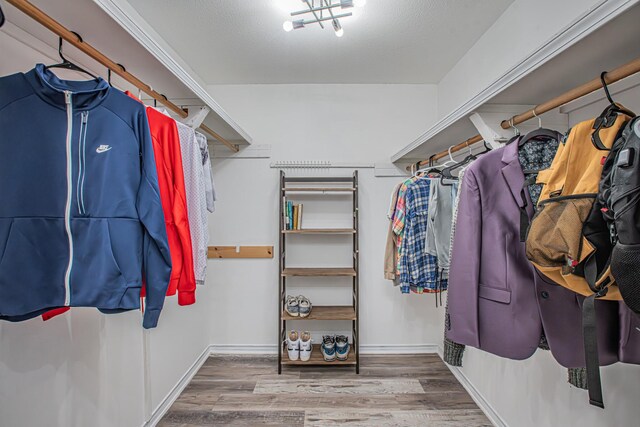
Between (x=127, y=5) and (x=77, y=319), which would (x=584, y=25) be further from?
(x=127, y=5)

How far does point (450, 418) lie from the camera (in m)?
1.88

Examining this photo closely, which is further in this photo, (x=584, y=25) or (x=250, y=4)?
(x=250, y=4)

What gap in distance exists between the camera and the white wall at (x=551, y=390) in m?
1.10

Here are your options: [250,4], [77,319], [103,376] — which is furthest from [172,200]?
[250,4]

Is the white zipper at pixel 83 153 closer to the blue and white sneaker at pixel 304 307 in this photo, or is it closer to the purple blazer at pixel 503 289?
the purple blazer at pixel 503 289

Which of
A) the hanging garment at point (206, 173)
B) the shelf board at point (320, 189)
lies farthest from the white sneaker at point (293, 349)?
the hanging garment at point (206, 173)

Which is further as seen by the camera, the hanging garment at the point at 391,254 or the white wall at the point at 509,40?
the hanging garment at the point at 391,254

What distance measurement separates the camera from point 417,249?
6.56ft

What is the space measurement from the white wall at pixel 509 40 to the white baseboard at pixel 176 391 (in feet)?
8.76

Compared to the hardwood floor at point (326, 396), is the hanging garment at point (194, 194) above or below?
above

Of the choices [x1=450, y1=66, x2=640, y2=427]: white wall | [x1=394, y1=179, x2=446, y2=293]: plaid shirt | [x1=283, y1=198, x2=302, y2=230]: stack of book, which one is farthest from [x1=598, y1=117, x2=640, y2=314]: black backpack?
[x1=283, y1=198, x2=302, y2=230]: stack of book

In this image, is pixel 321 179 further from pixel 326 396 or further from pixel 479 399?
pixel 479 399

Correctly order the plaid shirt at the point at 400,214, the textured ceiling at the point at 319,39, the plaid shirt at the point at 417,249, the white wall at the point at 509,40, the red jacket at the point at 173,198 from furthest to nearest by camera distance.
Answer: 1. the plaid shirt at the point at 400,214
2. the plaid shirt at the point at 417,249
3. the textured ceiling at the point at 319,39
4. the white wall at the point at 509,40
5. the red jacket at the point at 173,198

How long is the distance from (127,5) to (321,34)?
1.21 m
